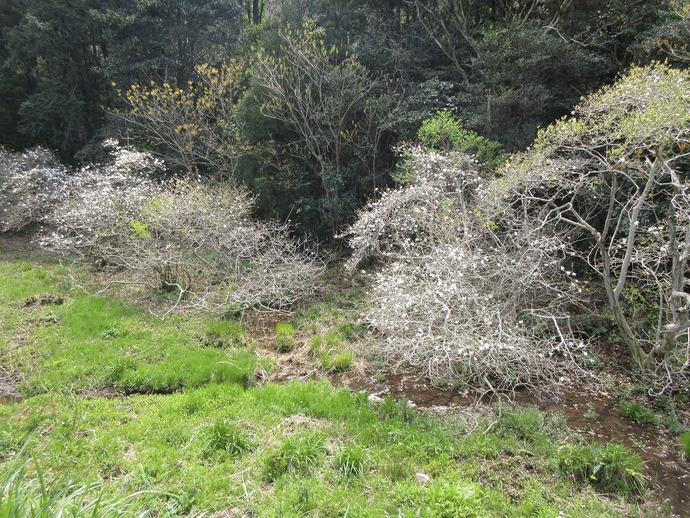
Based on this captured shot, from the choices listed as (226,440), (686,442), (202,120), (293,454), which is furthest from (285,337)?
(202,120)

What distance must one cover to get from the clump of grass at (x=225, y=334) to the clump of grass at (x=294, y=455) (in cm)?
274

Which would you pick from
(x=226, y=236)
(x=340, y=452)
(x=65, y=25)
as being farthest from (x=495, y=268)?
(x=65, y=25)

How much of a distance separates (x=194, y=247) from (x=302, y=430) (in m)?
5.12

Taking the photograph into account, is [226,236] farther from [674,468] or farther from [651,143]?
[674,468]

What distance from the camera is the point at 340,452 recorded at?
132 inches

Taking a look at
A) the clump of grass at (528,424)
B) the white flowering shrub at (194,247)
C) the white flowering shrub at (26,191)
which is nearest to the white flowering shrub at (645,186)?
the clump of grass at (528,424)

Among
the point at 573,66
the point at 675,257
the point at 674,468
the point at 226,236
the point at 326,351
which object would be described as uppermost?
the point at 573,66

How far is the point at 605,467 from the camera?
317cm

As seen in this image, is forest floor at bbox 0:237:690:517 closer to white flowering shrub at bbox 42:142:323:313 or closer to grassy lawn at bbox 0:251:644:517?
grassy lawn at bbox 0:251:644:517

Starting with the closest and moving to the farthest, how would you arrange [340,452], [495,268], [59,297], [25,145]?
[340,452]
[495,268]
[59,297]
[25,145]

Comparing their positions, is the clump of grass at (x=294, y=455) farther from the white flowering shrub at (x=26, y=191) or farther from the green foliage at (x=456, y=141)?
the white flowering shrub at (x=26, y=191)

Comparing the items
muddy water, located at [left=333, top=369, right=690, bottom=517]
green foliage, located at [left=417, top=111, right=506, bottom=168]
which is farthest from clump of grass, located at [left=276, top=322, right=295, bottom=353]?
green foliage, located at [left=417, top=111, right=506, bottom=168]

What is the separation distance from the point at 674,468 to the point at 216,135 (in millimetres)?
11481

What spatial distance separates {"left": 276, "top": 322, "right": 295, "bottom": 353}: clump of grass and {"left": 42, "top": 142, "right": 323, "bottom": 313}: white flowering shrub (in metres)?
0.89
